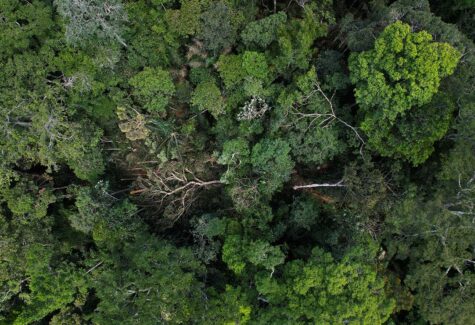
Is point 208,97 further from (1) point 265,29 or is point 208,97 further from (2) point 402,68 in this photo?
(2) point 402,68

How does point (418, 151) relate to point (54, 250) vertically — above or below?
above

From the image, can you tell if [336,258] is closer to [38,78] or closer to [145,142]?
[145,142]

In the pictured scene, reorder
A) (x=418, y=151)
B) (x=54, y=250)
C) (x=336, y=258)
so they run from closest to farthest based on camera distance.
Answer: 1. (x=418, y=151)
2. (x=336, y=258)
3. (x=54, y=250)

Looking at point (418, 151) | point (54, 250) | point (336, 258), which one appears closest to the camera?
point (418, 151)

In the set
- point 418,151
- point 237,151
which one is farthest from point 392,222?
point 237,151

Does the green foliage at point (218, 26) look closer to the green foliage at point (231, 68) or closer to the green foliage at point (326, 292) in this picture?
the green foliage at point (231, 68)

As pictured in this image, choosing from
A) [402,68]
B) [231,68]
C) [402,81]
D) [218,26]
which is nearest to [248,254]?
[231,68]

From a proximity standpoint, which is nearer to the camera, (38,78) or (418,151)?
(418,151)

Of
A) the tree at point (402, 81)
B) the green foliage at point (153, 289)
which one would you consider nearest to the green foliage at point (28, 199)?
the green foliage at point (153, 289)
